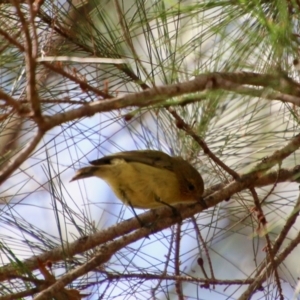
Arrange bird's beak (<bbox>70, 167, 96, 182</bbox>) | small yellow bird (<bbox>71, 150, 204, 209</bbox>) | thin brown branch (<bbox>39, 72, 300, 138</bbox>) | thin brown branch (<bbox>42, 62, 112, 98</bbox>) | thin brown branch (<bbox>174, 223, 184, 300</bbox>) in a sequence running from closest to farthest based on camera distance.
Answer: thin brown branch (<bbox>39, 72, 300, 138</bbox>)
thin brown branch (<bbox>42, 62, 112, 98</bbox>)
thin brown branch (<bbox>174, 223, 184, 300</bbox>)
bird's beak (<bbox>70, 167, 96, 182</bbox>)
small yellow bird (<bbox>71, 150, 204, 209</bbox>)

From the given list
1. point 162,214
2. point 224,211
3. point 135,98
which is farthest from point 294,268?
point 135,98

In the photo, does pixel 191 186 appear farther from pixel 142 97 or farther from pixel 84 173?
pixel 142 97

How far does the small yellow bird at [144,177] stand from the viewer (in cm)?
219

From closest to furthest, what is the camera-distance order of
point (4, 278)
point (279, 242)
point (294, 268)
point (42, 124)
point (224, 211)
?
point (42, 124) → point (4, 278) → point (279, 242) → point (224, 211) → point (294, 268)

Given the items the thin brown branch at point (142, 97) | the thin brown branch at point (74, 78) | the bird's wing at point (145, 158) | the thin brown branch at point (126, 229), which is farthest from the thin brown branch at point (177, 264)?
the thin brown branch at point (142, 97)

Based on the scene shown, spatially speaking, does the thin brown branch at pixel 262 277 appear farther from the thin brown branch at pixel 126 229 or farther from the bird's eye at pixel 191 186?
the bird's eye at pixel 191 186

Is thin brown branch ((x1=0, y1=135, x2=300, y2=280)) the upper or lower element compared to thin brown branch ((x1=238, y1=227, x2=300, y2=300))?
upper

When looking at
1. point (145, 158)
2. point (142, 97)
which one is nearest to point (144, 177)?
point (145, 158)

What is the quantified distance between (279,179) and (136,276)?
0.49m

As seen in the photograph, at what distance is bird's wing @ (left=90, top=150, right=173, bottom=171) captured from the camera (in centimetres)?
220

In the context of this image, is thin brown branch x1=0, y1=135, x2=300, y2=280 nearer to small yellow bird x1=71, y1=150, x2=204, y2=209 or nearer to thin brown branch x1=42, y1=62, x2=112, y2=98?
small yellow bird x1=71, y1=150, x2=204, y2=209

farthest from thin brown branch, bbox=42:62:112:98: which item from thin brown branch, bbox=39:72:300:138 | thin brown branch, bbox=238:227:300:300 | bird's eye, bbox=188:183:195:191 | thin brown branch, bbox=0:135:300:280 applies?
bird's eye, bbox=188:183:195:191

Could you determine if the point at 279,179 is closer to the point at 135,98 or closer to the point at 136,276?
the point at 136,276

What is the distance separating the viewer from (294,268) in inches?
124
